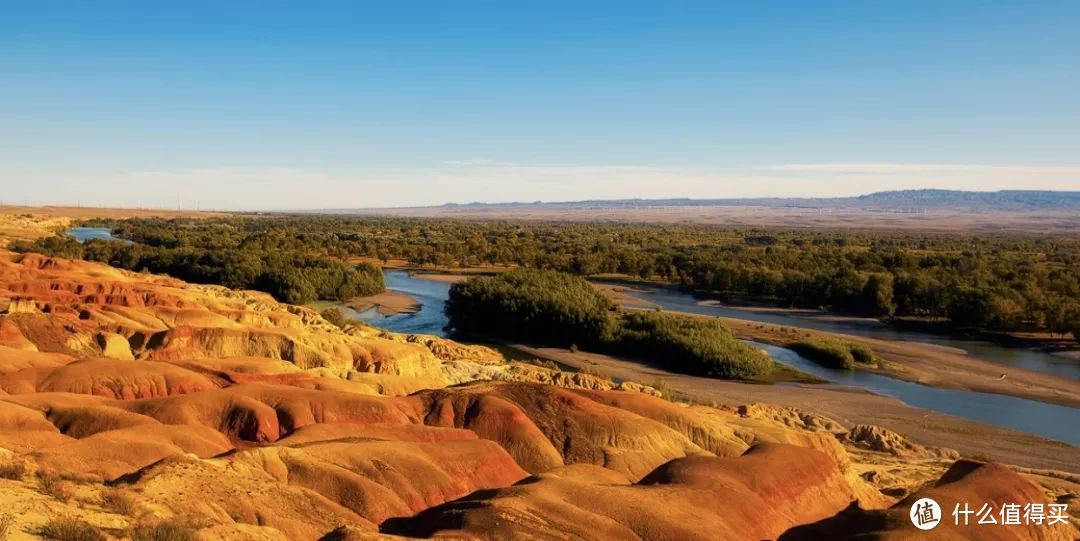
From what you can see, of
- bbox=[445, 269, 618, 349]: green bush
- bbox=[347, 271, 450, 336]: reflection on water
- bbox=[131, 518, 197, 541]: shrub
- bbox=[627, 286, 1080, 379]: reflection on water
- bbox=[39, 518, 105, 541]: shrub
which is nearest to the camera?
bbox=[39, 518, 105, 541]: shrub

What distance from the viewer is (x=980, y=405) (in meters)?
48.8

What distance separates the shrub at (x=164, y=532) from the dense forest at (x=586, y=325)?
46461 mm

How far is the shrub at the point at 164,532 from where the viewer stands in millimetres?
12602

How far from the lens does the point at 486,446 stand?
78.2 ft

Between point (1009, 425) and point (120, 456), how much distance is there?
153 feet

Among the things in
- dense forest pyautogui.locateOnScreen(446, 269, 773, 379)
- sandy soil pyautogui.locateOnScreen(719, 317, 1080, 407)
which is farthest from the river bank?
dense forest pyautogui.locateOnScreen(446, 269, 773, 379)

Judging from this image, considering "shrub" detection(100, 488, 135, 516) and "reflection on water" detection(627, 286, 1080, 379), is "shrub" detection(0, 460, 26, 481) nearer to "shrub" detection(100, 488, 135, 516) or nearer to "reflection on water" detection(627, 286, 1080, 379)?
"shrub" detection(100, 488, 135, 516)

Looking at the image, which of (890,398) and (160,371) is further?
(890,398)

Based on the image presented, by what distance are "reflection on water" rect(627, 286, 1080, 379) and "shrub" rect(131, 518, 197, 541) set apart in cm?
6387

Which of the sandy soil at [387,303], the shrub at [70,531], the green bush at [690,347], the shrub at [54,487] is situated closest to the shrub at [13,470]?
the shrub at [54,487]

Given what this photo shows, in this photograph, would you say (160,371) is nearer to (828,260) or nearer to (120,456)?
(120,456)

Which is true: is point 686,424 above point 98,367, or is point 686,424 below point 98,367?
below

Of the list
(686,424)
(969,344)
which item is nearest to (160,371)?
(686,424)

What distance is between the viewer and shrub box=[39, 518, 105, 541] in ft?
39.5
